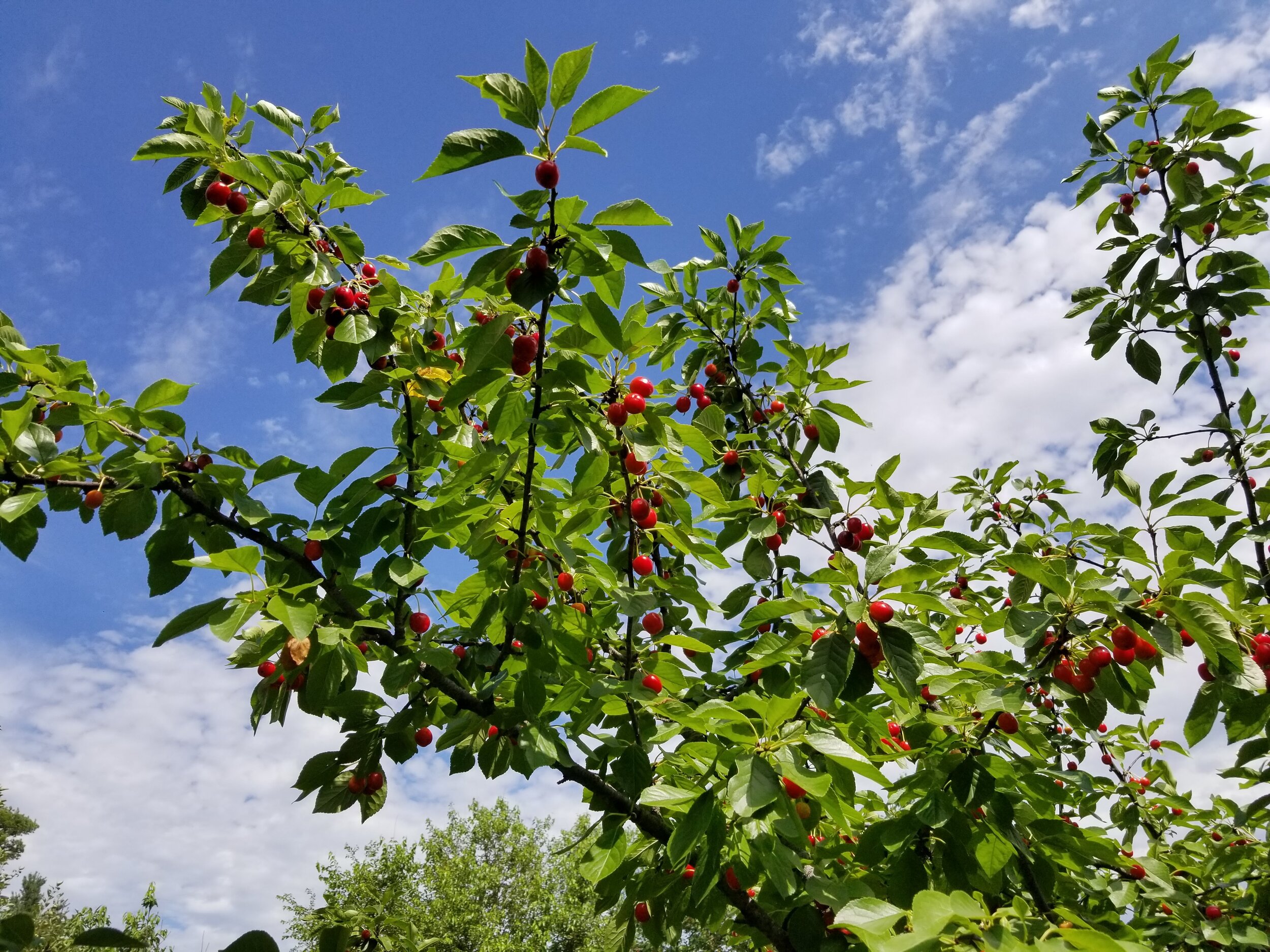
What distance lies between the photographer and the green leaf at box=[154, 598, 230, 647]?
2.14 m

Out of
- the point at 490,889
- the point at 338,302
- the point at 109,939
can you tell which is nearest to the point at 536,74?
the point at 338,302

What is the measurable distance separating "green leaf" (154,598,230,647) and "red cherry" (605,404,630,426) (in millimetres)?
1293

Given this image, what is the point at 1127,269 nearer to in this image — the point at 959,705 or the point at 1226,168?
the point at 1226,168

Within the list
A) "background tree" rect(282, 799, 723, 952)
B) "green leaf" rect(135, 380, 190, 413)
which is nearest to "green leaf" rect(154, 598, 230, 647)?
"green leaf" rect(135, 380, 190, 413)

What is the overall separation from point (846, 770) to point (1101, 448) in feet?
9.68

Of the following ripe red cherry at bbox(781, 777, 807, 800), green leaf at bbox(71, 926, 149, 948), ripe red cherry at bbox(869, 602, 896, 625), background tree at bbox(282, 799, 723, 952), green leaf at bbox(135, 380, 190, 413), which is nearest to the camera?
green leaf at bbox(71, 926, 149, 948)

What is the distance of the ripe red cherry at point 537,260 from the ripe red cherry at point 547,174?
0.52ft

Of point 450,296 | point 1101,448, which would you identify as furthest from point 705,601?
point 1101,448

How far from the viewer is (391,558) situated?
2.74m

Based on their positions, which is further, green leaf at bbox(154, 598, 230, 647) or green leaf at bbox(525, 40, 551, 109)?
green leaf at bbox(154, 598, 230, 647)

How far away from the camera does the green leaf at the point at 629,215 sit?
Answer: 1.83 m

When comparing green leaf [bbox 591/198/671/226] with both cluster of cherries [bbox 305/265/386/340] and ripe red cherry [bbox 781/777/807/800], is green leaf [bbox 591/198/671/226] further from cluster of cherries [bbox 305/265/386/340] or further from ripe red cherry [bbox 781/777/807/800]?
ripe red cherry [bbox 781/777/807/800]

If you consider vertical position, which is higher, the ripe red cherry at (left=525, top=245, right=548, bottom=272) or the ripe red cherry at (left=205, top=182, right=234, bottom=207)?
the ripe red cherry at (left=205, top=182, right=234, bottom=207)

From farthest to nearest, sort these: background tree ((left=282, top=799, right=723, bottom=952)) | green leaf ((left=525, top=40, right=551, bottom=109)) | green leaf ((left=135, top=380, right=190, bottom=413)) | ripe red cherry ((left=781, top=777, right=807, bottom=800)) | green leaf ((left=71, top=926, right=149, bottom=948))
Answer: background tree ((left=282, top=799, right=723, bottom=952))
green leaf ((left=135, top=380, right=190, bottom=413))
ripe red cherry ((left=781, top=777, right=807, bottom=800))
green leaf ((left=525, top=40, right=551, bottom=109))
green leaf ((left=71, top=926, right=149, bottom=948))
